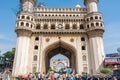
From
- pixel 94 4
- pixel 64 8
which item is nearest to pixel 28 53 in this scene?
pixel 64 8

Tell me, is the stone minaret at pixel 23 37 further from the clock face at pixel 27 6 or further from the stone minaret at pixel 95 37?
the stone minaret at pixel 95 37

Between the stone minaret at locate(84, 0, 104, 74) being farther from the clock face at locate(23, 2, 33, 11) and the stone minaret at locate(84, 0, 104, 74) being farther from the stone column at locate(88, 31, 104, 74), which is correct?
the clock face at locate(23, 2, 33, 11)

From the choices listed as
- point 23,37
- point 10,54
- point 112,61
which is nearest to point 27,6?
point 23,37

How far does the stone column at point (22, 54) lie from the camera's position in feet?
113

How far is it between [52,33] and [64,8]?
7640 mm

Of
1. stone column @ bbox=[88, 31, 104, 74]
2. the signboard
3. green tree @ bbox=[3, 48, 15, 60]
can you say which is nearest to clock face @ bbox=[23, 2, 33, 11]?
stone column @ bbox=[88, 31, 104, 74]

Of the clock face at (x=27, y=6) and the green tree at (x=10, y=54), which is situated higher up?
the clock face at (x=27, y=6)

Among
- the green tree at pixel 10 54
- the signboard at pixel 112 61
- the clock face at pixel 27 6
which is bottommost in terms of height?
the signboard at pixel 112 61

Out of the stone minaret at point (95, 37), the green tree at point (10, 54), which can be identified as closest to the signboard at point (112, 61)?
the stone minaret at point (95, 37)

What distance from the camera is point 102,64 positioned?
34969 mm

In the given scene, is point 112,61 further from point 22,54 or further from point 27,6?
point 27,6

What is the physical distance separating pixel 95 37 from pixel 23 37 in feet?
52.3

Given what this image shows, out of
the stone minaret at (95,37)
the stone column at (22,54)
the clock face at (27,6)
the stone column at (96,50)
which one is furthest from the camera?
the clock face at (27,6)

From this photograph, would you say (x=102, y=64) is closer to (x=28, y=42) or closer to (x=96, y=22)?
(x=96, y=22)
